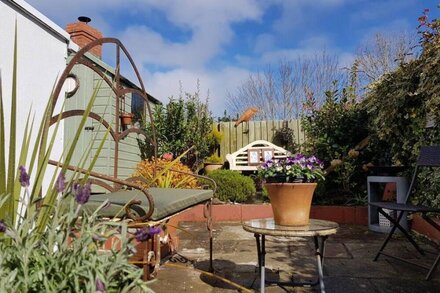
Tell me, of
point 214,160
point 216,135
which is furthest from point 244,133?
point 214,160

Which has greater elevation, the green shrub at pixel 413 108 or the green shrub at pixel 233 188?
the green shrub at pixel 413 108

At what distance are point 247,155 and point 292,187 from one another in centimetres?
447

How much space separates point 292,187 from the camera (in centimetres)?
195

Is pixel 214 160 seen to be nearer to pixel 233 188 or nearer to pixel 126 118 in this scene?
pixel 233 188

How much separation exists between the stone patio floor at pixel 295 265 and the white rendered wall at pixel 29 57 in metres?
1.20

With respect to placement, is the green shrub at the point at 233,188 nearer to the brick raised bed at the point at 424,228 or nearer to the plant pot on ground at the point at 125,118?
the plant pot on ground at the point at 125,118

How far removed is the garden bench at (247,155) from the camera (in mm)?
6316

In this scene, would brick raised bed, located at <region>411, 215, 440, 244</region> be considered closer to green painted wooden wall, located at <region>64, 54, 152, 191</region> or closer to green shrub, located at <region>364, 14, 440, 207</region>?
green shrub, located at <region>364, 14, 440, 207</region>

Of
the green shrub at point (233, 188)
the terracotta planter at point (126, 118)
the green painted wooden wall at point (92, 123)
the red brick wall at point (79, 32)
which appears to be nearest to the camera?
the green shrub at point (233, 188)

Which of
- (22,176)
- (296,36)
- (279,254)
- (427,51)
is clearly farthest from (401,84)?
(296,36)

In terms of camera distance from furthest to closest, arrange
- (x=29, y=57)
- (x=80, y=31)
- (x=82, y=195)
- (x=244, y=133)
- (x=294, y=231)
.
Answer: (x=244, y=133)
(x=80, y=31)
(x=29, y=57)
(x=294, y=231)
(x=82, y=195)

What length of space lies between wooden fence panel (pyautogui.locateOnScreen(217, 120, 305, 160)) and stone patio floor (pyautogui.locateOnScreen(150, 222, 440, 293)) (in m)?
3.29

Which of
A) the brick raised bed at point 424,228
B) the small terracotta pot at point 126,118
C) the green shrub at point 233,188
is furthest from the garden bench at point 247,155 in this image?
the brick raised bed at point 424,228

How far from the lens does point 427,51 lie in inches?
139
